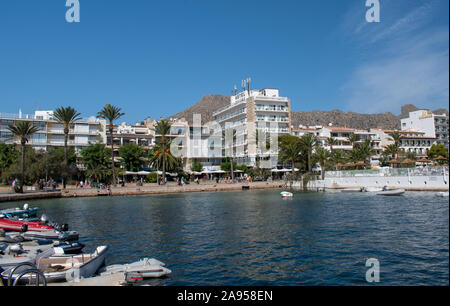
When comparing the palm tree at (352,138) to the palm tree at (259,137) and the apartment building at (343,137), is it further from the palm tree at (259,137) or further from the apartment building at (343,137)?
the palm tree at (259,137)

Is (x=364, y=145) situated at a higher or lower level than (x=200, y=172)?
higher

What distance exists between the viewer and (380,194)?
4509 centimetres

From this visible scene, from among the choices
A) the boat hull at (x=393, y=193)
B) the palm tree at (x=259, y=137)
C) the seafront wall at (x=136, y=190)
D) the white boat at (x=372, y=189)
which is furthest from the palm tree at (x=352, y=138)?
the boat hull at (x=393, y=193)

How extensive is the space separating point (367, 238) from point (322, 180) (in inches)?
1890

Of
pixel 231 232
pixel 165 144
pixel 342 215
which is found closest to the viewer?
pixel 231 232

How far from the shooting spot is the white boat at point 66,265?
11758 millimetres

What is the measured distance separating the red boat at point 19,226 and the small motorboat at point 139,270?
449 inches

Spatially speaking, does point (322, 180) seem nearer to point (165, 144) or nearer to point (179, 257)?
point (165, 144)

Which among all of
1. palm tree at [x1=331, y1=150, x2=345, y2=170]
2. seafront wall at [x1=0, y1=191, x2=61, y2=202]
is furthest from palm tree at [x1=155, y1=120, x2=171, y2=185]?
palm tree at [x1=331, y1=150, x2=345, y2=170]

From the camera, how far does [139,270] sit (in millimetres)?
12750

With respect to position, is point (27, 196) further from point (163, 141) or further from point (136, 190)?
point (163, 141)

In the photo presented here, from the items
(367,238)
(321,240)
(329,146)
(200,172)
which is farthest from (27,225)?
(329,146)

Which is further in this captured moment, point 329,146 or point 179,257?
point 329,146

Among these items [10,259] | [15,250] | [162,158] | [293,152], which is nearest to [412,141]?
[293,152]
